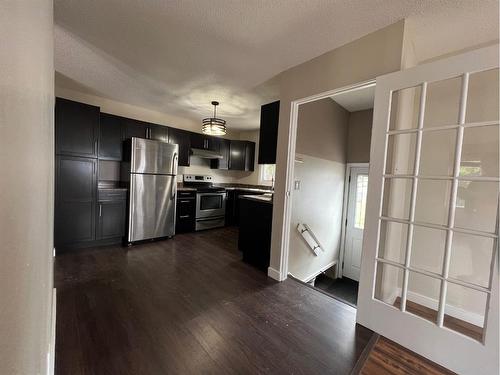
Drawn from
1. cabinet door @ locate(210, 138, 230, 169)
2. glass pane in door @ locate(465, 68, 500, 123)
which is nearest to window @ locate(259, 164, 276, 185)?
cabinet door @ locate(210, 138, 230, 169)

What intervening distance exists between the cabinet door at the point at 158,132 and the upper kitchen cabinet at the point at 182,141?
0.08 meters

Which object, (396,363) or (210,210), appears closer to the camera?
(396,363)

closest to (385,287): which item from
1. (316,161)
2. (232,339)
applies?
(232,339)

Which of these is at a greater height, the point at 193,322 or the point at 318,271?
the point at 193,322

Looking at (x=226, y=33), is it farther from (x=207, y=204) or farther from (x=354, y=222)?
(x=354, y=222)

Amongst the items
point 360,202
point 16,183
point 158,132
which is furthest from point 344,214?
point 16,183

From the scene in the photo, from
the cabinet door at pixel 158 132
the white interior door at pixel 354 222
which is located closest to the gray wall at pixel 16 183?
the cabinet door at pixel 158 132

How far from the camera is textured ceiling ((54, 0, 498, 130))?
5.14 ft

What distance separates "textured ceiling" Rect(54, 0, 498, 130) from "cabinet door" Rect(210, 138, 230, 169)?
2.31 metres

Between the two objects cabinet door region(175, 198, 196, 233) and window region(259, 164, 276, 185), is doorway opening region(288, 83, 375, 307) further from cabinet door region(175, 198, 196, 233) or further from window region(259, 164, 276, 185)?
cabinet door region(175, 198, 196, 233)

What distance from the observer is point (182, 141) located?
176 inches

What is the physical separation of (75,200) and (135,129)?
149 centimetres

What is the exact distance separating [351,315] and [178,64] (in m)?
3.05

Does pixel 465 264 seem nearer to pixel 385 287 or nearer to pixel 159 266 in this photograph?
pixel 385 287
